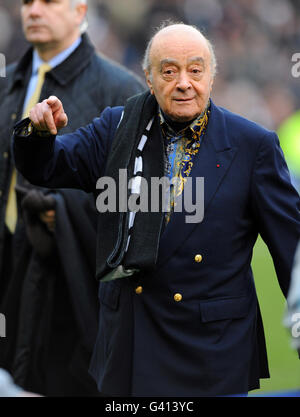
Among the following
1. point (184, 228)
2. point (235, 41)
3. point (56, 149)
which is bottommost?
point (184, 228)

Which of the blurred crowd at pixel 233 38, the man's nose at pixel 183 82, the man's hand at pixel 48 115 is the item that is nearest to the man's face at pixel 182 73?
the man's nose at pixel 183 82

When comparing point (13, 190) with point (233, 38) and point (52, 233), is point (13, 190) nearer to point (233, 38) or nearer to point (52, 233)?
point (52, 233)

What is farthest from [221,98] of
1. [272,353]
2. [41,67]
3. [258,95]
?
[41,67]

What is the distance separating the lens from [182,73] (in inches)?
112

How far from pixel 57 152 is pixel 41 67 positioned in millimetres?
1641

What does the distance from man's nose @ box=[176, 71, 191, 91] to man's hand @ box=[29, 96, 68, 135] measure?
411 mm

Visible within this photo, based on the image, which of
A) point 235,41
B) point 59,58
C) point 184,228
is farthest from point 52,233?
point 235,41

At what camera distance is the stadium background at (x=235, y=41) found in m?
13.5

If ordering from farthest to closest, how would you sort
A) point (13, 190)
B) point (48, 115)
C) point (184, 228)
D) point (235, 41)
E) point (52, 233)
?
1. point (235, 41)
2. point (13, 190)
3. point (52, 233)
4. point (184, 228)
5. point (48, 115)

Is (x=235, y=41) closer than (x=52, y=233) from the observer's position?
No

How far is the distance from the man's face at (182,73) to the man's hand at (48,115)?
37 centimetres

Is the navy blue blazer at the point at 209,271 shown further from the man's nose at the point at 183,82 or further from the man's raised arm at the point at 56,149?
the man's nose at the point at 183,82

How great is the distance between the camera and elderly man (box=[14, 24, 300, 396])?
114 inches

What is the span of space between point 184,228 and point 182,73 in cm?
55
